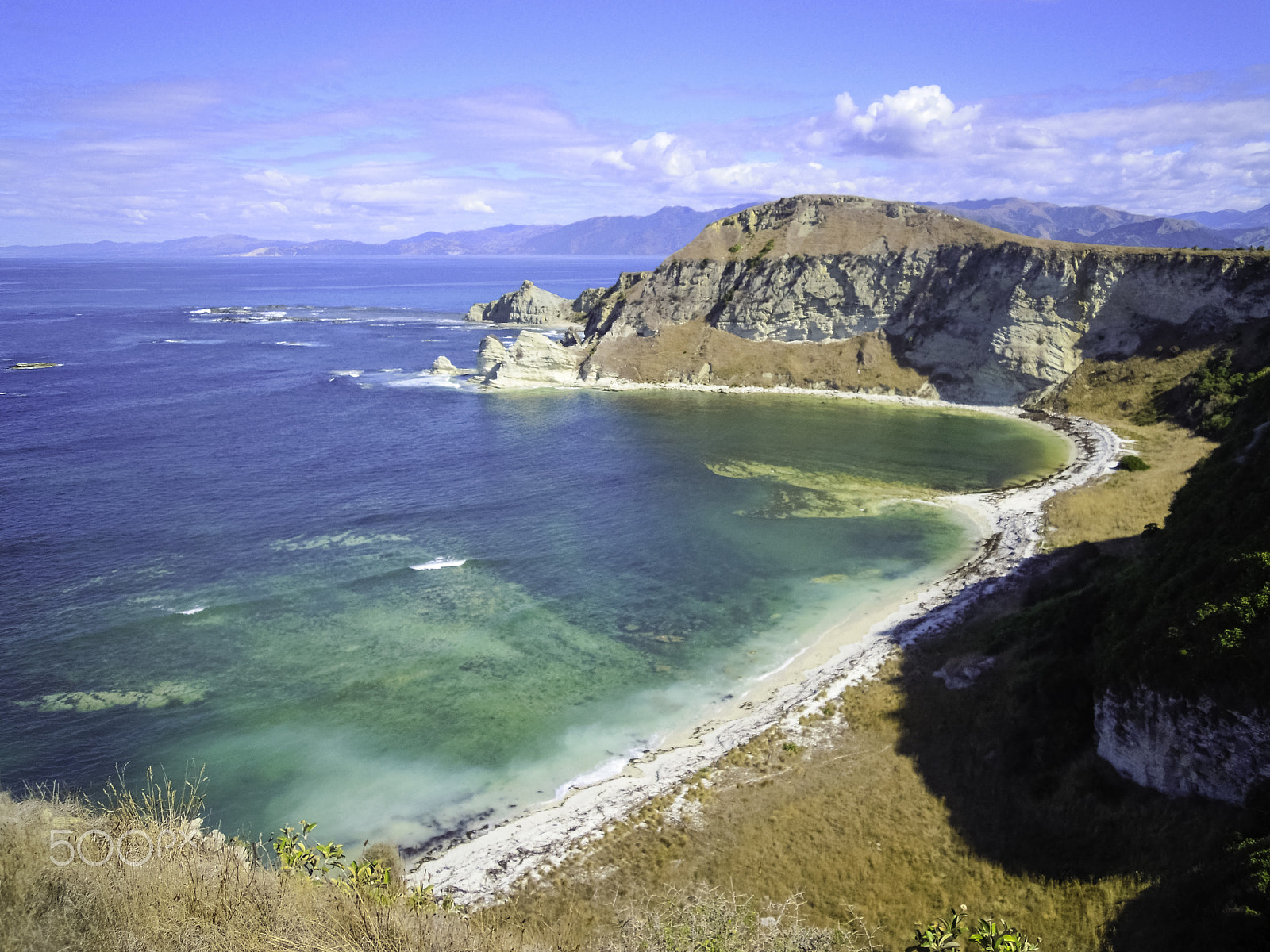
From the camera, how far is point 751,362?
96.5m

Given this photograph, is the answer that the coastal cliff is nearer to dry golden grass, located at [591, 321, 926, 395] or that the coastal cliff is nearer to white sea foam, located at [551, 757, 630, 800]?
dry golden grass, located at [591, 321, 926, 395]

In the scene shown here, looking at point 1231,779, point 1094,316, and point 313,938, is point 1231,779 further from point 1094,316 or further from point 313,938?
point 1094,316

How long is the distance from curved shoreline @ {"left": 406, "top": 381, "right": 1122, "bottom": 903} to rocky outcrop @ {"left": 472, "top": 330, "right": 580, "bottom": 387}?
61.2 metres

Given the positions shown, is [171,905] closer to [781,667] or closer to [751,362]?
[781,667]

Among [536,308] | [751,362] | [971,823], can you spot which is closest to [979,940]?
[971,823]

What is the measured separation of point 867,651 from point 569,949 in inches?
803

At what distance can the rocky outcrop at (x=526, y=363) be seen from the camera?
9706 centimetres

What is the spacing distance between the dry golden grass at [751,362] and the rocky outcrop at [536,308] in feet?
193

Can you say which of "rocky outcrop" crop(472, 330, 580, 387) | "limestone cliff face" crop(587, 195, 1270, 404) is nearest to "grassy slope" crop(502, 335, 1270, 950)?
"limestone cliff face" crop(587, 195, 1270, 404)

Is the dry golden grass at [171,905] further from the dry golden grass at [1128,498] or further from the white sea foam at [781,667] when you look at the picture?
the dry golden grass at [1128,498]

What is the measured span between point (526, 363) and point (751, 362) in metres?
30.1

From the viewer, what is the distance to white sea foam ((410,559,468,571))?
4059 cm

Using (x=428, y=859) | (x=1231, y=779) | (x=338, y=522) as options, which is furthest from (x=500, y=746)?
(x=338, y=522)

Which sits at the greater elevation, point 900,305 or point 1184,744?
point 900,305
